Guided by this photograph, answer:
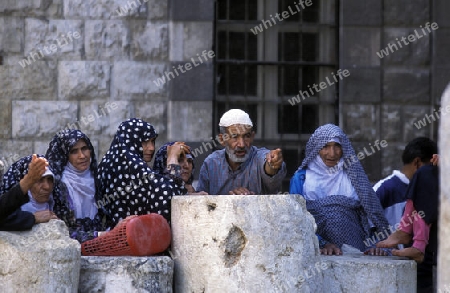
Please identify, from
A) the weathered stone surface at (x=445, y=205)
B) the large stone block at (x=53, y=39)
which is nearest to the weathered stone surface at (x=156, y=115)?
the large stone block at (x=53, y=39)

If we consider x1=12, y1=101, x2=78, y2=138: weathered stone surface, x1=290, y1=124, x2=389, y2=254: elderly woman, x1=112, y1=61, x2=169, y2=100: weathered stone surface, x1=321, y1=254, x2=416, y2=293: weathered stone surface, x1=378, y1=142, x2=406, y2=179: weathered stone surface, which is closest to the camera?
x1=321, y1=254, x2=416, y2=293: weathered stone surface

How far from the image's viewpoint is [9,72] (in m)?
8.03

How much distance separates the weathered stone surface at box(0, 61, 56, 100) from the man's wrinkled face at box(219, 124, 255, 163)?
2.67m

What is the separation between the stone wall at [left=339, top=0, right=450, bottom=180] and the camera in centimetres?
834

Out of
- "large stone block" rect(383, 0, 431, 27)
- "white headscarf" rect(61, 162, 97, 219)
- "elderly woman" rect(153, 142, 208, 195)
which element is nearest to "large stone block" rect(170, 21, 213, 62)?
"large stone block" rect(383, 0, 431, 27)

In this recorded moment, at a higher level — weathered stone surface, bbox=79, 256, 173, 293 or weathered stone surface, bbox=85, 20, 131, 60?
weathered stone surface, bbox=85, 20, 131, 60

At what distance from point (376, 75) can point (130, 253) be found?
392cm

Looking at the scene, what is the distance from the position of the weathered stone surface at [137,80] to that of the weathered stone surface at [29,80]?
0.54 m

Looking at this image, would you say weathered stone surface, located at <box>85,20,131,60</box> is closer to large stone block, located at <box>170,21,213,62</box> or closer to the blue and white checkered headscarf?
large stone block, located at <box>170,21,213,62</box>

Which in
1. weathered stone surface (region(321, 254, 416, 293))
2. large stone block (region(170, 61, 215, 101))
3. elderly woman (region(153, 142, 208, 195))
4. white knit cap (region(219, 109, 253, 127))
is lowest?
weathered stone surface (region(321, 254, 416, 293))

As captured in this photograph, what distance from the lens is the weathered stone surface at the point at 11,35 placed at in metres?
8.05

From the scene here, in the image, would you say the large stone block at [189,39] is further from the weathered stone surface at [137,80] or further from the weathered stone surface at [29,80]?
the weathered stone surface at [29,80]

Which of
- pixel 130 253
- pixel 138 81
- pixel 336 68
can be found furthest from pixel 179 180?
pixel 336 68

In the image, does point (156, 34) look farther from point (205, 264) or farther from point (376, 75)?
point (205, 264)
